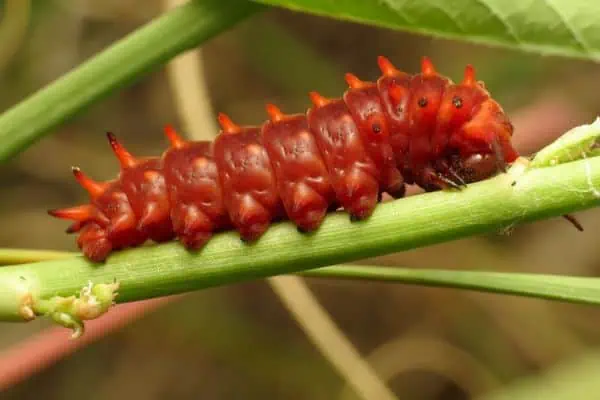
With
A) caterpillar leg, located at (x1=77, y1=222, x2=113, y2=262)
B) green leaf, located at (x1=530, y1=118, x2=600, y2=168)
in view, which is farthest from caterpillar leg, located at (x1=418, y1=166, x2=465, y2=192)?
caterpillar leg, located at (x1=77, y1=222, x2=113, y2=262)

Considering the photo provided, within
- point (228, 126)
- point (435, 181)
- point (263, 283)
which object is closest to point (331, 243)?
point (435, 181)

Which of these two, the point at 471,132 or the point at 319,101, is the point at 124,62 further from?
the point at 471,132

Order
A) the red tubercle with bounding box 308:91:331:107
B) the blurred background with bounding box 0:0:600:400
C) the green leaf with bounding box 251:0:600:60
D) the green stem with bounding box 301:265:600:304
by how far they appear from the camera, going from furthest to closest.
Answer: the blurred background with bounding box 0:0:600:400 → the red tubercle with bounding box 308:91:331:107 → the green stem with bounding box 301:265:600:304 → the green leaf with bounding box 251:0:600:60

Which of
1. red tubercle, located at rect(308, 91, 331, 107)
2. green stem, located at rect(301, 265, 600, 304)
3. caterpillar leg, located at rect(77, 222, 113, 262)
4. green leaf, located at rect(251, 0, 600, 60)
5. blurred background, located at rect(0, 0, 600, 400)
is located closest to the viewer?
green leaf, located at rect(251, 0, 600, 60)

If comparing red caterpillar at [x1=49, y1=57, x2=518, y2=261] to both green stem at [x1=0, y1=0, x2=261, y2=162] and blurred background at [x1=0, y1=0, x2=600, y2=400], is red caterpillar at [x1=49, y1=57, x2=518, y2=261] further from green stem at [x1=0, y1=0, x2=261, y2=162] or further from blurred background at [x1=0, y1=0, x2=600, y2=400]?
blurred background at [x1=0, y1=0, x2=600, y2=400]

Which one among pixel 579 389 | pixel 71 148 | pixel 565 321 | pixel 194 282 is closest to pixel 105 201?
pixel 194 282

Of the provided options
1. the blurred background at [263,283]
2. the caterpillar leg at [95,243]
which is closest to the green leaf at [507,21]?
the caterpillar leg at [95,243]

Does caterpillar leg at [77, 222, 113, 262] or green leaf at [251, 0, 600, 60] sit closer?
green leaf at [251, 0, 600, 60]
